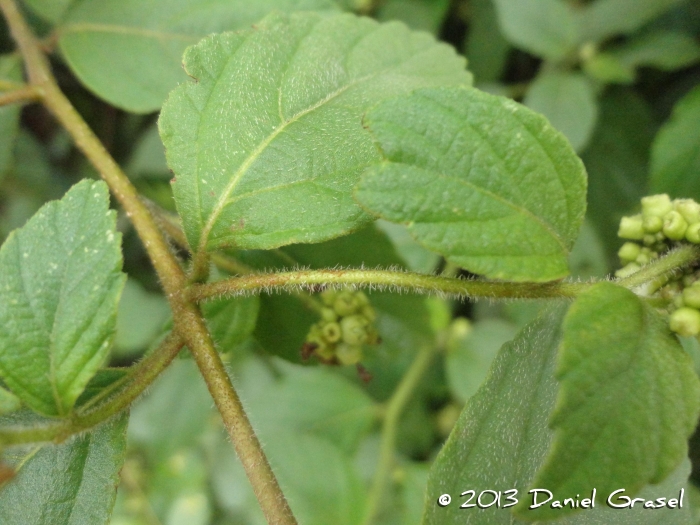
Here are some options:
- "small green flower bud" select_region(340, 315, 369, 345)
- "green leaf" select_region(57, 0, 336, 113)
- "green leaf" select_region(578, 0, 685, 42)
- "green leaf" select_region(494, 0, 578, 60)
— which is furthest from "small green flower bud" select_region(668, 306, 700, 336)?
"green leaf" select_region(578, 0, 685, 42)

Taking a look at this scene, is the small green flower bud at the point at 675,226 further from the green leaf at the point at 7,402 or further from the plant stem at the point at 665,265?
the green leaf at the point at 7,402

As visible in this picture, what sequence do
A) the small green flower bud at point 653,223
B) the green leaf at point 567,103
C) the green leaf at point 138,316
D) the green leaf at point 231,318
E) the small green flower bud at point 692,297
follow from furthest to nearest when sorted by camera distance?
the green leaf at point 138,316 < the green leaf at point 567,103 < the green leaf at point 231,318 < the small green flower bud at point 653,223 < the small green flower bud at point 692,297

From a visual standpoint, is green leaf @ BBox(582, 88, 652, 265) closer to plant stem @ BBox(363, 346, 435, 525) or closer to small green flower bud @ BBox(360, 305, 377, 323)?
plant stem @ BBox(363, 346, 435, 525)

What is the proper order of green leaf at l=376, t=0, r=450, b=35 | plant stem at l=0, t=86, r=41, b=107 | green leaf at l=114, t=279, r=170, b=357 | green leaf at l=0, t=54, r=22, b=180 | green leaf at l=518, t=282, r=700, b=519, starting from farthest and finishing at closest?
green leaf at l=114, t=279, r=170, b=357 → green leaf at l=376, t=0, r=450, b=35 → green leaf at l=0, t=54, r=22, b=180 → plant stem at l=0, t=86, r=41, b=107 → green leaf at l=518, t=282, r=700, b=519

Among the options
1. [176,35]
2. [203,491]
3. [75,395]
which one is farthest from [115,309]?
[203,491]

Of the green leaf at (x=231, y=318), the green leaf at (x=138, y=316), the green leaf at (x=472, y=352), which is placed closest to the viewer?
the green leaf at (x=231, y=318)

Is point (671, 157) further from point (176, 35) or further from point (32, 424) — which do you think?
point (32, 424)

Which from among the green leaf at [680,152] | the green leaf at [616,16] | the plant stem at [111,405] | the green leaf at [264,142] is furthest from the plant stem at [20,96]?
the green leaf at [616,16]

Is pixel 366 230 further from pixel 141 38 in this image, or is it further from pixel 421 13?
pixel 421 13
